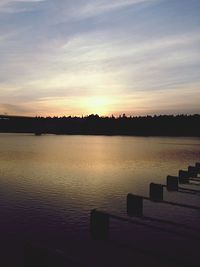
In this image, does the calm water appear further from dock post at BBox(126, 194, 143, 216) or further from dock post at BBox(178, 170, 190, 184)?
dock post at BBox(178, 170, 190, 184)

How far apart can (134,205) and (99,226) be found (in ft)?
19.4

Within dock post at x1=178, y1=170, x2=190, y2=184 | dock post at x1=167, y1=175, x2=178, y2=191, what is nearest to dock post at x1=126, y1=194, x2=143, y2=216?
dock post at x1=167, y1=175, x2=178, y2=191

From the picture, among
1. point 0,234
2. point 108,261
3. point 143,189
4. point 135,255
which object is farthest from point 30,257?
point 143,189

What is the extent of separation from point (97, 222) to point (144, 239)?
11.1ft

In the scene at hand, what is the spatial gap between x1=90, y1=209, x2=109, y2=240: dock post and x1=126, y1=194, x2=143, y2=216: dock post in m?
5.37

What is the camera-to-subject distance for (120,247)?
70.5ft

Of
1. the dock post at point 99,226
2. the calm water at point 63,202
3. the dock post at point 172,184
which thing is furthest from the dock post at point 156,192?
the dock post at point 99,226

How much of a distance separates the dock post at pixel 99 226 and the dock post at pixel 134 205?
17.6 feet

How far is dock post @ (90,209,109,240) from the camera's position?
2233 centimetres

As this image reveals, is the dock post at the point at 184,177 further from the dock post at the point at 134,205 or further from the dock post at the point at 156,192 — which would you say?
the dock post at the point at 134,205

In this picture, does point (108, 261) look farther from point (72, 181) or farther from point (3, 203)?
point (72, 181)

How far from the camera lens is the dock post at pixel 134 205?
27.5m

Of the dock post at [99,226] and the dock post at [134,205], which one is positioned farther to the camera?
the dock post at [134,205]

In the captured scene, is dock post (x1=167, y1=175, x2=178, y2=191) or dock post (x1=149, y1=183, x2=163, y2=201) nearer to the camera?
dock post (x1=149, y1=183, x2=163, y2=201)
